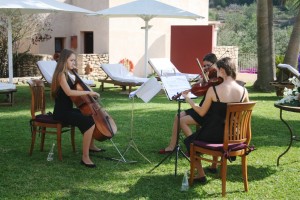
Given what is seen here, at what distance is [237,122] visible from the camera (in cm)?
483

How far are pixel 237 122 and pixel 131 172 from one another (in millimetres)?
1509

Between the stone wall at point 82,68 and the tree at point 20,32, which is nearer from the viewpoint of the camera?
→ the tree at point 20,32

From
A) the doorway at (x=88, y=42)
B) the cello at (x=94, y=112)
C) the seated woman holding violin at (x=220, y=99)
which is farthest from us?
the doorway at (x=88, y=42)

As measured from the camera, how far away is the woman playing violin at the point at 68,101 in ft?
19.2

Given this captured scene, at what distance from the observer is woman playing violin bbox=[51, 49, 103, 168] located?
5.86 metres

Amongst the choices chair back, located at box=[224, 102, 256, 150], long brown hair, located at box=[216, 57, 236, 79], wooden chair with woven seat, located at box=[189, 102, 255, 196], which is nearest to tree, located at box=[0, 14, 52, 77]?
long brown hair, located at box=[216, 57, 236, 79]

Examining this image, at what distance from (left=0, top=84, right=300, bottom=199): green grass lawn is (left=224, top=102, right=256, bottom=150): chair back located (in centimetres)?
59

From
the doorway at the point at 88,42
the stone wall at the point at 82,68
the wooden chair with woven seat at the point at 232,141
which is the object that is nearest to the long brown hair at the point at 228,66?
the wooden chair with woven seat at the point at 232,141

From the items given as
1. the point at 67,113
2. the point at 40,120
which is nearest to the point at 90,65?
the point at 40,120

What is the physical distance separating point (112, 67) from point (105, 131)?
7.70 metres

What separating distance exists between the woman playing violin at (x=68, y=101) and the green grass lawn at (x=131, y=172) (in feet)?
1.04

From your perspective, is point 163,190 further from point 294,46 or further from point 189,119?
point 294,46

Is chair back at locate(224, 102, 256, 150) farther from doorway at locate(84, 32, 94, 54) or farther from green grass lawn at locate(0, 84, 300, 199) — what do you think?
doorway at locate(84, 32, 94, 54)

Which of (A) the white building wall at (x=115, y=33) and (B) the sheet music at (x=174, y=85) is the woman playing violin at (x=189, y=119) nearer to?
(B) the sheet music at (x=174, y=85)
